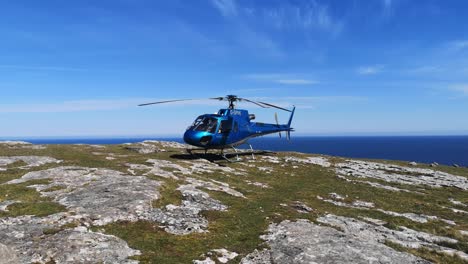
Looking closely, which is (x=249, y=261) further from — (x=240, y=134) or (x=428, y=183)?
(x=428, y=183)

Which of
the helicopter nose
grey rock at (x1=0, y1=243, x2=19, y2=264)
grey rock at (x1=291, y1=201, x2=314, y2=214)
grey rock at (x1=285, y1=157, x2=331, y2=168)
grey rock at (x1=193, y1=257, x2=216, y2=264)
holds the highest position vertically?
the helicopter nose

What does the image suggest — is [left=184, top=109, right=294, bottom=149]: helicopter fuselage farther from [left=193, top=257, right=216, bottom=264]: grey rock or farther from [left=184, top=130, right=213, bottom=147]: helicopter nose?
[left=193, top=257, right=216, bottom=264]: grey rock

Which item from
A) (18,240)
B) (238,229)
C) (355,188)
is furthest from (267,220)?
(355,188)

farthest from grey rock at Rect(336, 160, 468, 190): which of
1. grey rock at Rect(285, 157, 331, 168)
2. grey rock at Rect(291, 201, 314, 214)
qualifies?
grey rock at Rect(291, 201, 314, 214)

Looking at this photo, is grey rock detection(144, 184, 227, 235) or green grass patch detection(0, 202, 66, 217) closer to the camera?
green grass patch detection(0, 202, 66, 217)

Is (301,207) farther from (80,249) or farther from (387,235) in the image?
(80,249)

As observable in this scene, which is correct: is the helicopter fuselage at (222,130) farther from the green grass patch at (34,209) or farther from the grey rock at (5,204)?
the grey rock at (5,204)

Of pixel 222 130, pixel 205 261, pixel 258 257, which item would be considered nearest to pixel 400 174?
pixel 222 130
